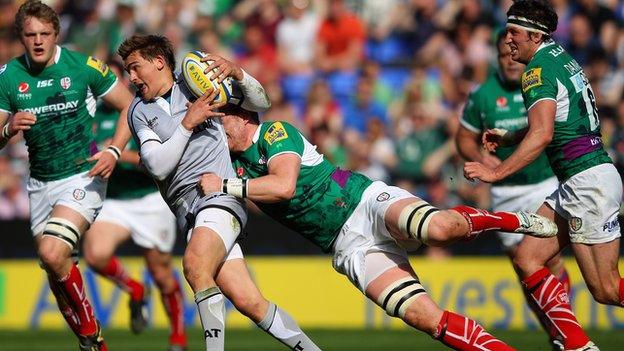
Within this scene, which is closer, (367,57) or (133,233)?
(133,233)

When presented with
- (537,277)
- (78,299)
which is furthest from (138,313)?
(537,277)

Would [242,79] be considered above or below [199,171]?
A: above

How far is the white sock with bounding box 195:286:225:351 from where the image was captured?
816 centimetres

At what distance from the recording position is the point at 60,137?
1001 cm

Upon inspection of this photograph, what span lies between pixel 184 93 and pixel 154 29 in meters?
10.8

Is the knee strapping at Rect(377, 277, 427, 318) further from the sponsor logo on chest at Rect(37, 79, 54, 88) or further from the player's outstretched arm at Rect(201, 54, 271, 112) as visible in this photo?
the sponsor logo on chest at Rect(37, 79, 54, 88)

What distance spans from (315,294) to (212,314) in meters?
7.29

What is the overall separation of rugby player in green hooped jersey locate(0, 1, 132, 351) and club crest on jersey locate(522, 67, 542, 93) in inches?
137

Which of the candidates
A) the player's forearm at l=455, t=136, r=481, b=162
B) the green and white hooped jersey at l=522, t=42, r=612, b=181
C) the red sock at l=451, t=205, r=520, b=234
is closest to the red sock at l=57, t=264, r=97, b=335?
the red sock at l=451, t=205, r=520, b=234

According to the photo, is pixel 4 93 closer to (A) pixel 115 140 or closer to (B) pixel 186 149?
(A) pixel 115 140

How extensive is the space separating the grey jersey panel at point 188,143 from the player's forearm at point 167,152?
0.21m

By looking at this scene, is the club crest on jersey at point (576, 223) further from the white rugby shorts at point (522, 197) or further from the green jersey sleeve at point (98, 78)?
the green jersey sleeve at point (98, 78)

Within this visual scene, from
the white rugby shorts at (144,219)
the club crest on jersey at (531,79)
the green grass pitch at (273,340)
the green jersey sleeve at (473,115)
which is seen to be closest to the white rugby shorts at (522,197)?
the green jersey sleeve at (473,115)

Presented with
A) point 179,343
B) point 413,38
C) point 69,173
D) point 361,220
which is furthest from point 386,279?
point 413,38
